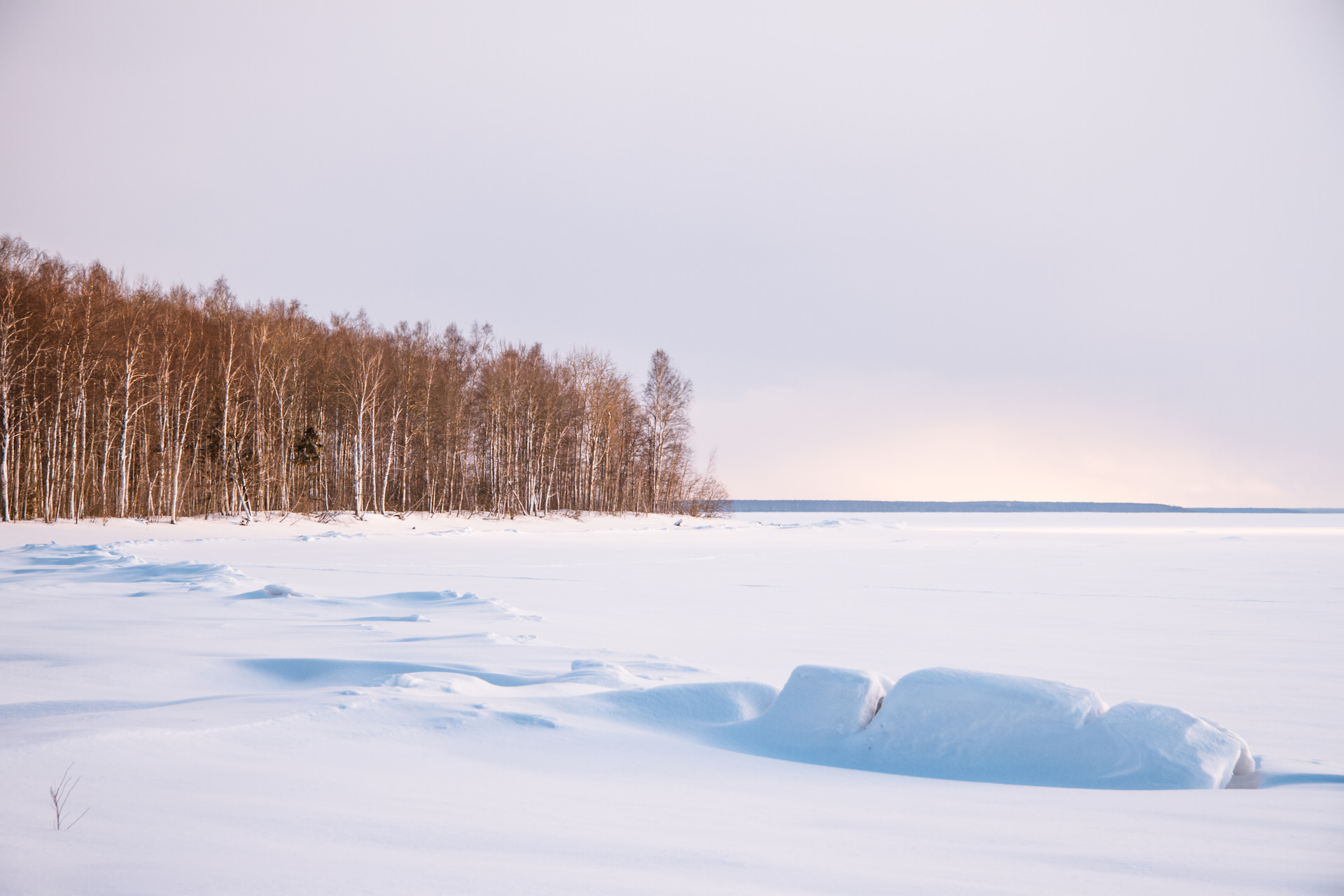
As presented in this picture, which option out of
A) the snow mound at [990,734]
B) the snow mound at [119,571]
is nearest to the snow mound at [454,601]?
the snow mound at [119,571]

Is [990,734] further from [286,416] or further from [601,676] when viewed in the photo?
[286,416]

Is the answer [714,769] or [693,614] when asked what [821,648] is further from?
[714,769]

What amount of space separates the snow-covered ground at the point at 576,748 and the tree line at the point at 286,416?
16830 millimetres

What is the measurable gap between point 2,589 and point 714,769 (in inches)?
370

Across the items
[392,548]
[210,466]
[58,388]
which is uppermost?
[58,388]

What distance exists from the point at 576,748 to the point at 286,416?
33.2 meters

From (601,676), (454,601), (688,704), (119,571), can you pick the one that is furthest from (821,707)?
(119,571)

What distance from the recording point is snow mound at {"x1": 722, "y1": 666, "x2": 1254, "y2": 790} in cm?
350

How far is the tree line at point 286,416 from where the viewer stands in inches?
950

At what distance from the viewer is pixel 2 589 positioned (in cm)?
913

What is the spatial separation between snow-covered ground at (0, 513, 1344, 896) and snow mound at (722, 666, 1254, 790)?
8 cm

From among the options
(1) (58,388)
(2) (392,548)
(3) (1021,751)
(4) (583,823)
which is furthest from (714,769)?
(1) (58,388)

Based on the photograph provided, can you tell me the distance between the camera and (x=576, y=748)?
365cm

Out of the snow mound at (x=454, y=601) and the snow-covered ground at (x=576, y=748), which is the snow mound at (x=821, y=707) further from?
the snow mound at (x=454, y=601)
